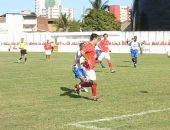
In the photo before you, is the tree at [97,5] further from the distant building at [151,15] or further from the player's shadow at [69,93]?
the player's shadow at [69,93]

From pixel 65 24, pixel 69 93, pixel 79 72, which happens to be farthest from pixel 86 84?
pixel 65 24

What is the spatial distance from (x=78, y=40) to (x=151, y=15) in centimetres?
2236

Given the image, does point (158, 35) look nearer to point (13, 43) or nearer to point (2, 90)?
point (13, 43)

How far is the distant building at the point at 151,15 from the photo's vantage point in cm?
8006

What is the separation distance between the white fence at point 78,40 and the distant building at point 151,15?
1978 cm

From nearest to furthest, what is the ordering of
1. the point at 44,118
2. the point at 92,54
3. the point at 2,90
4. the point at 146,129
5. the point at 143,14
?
the point at 146,129 < the point at 44,118 < the point at 92,54 < the point at 2,90 < the point at 143,14

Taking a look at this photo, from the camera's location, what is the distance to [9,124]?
9.13m

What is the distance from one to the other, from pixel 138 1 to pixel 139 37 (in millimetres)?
26037

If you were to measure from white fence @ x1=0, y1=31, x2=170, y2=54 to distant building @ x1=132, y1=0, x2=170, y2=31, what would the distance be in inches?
779

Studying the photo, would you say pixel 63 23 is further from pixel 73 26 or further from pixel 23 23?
pixel 23 23

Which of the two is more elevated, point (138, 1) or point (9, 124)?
point (138, 1)

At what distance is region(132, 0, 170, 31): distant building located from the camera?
263 ft

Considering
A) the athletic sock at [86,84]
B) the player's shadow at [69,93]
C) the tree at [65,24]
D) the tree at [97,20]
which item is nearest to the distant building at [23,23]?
the tree at [65,24]

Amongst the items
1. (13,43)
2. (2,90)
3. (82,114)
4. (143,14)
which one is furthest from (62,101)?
(143,14)
